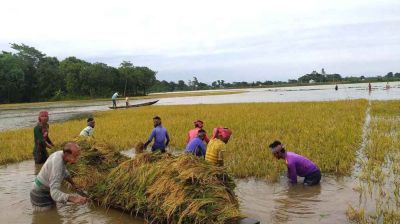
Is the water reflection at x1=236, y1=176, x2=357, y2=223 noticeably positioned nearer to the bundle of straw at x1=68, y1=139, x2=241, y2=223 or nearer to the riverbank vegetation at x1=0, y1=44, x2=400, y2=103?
the bundle of straw at x1=68, y1=139, x2=241, y2=223

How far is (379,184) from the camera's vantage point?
6801 mm

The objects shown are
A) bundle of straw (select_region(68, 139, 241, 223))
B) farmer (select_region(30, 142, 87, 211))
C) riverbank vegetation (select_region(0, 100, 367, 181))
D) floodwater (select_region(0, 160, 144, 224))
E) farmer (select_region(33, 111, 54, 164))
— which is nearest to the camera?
bundle of straw (select_region(68, 139, 241, 223))

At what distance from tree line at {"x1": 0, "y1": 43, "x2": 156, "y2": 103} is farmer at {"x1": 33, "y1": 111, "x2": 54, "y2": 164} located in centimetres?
5756

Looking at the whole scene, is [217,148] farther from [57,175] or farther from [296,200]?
[57,175]

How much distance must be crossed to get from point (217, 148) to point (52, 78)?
70356 mm

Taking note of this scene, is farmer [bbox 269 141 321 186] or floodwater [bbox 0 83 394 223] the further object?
farmer [bbox 269 141 321 186]

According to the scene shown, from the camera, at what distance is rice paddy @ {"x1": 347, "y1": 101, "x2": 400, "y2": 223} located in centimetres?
531

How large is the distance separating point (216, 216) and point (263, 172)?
3.48 metres

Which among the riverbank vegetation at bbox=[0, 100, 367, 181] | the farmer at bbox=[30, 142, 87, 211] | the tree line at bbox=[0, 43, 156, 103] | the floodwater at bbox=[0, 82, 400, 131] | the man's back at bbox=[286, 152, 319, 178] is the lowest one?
the floodwater at bbox=[0, 82, 400, 131]

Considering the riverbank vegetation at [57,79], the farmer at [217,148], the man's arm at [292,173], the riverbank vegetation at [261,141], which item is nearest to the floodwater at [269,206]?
the man's arm at [292,173]

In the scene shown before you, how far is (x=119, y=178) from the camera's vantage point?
6.10 m

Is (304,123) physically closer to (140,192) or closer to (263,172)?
(263,172)

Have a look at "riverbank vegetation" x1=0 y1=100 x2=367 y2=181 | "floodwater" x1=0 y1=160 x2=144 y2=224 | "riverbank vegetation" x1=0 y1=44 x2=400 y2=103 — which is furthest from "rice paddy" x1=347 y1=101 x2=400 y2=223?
"riverbank vegetation" x1=0 y1=44 x2=400 y2=103

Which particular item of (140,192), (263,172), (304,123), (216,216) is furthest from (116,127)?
(216,216)
